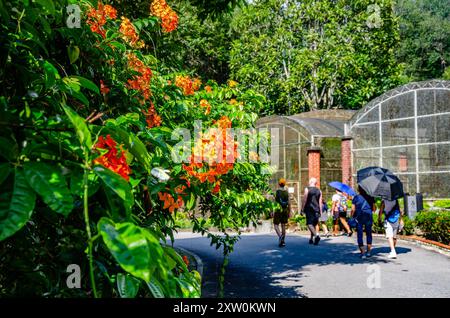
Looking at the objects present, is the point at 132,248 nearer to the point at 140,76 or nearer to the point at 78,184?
the point at 78,184

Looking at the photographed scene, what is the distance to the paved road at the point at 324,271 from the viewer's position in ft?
24.8

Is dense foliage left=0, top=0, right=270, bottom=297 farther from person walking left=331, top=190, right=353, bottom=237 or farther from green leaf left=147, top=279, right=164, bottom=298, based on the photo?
person walking left=331, top=190, right=353, bottom=237

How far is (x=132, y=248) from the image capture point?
1.00 meters

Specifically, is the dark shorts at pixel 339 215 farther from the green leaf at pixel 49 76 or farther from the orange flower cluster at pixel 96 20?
the green leaf at pixel 49 76

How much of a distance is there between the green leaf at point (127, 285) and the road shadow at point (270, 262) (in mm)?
6081

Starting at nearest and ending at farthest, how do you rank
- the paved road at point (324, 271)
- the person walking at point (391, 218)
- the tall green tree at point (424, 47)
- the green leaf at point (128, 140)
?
1. the green leaf at point (128, 140)
2. the paved road at point (324, 271)
3. the person walking at point (391, 218)
4. the tall green tree at point (424, 47)

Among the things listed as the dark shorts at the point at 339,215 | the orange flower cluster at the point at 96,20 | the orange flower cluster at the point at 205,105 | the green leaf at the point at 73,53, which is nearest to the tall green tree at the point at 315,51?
the dark shorts at the point at 339,215

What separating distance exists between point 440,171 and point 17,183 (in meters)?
19.9

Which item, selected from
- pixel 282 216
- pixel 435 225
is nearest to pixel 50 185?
pixel 282 216

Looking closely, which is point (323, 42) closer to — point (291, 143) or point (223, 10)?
point (291, 143)

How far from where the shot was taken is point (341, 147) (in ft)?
76.2

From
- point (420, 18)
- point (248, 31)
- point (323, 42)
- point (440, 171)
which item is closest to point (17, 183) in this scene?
point (440, 171)

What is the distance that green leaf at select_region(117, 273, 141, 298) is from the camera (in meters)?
1.20

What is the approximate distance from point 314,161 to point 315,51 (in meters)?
9.47
